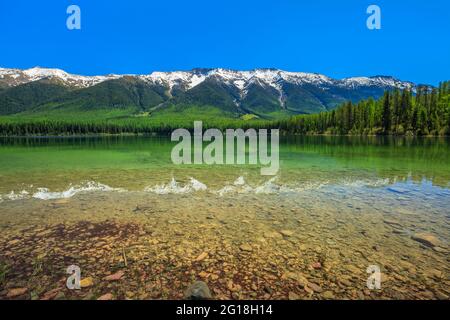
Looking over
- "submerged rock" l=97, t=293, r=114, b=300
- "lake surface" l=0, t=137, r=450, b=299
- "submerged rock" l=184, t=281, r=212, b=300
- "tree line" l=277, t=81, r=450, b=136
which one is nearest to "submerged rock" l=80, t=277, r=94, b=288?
"lake surface" l=0, t=137, r=450, b=299

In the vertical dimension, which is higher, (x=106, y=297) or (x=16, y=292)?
(x=16, y=292)

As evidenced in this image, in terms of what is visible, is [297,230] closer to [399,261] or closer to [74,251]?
[399,261]

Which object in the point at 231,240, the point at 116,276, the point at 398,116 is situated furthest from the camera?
the point at 398,116

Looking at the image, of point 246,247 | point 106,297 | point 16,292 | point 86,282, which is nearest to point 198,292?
point 106,297

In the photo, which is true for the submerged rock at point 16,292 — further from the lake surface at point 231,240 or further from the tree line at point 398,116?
the tree line at point 398,116

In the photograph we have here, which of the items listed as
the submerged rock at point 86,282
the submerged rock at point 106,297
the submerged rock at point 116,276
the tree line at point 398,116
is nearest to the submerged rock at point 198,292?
the submerged rock at point 106,297

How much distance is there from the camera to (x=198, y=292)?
21.3ft

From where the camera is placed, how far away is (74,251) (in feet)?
29.0

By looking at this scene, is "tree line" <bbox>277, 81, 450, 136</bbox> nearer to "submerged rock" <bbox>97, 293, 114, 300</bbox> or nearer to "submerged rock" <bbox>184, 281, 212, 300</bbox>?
"submerged rock" <bbox>184, 281, 212, 300</bbox>

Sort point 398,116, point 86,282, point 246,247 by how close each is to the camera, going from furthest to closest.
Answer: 1. point 398,116
2. point 246,247
3. point 86,282

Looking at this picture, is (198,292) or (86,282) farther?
(86,282)

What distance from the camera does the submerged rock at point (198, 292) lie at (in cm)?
640

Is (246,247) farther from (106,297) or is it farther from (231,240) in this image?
(106,297)
